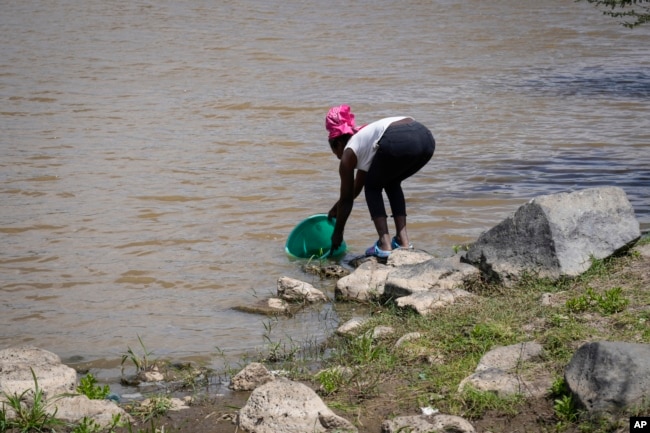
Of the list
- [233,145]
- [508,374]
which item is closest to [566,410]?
[508,374]

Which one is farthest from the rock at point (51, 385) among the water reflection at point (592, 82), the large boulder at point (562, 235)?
the water reflection at point (592, 82)

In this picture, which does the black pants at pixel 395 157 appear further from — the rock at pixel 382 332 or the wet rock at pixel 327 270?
the rock at pixel 382 332

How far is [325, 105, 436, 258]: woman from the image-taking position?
6.47 metres

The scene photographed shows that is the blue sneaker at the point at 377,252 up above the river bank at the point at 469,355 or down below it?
below

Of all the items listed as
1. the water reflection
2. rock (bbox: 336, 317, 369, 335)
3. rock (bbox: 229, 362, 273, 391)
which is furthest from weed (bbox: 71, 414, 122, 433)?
the water reflection

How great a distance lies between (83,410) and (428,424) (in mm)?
1433

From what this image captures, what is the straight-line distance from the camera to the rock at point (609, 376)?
3484 millimetres

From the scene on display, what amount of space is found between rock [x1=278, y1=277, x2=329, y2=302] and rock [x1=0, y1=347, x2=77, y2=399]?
6.00 ft

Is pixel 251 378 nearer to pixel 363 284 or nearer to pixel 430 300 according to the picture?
pixel 430 300

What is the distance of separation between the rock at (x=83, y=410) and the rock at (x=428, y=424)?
3.68 ft

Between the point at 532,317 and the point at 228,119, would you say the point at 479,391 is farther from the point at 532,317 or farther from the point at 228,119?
the point at 228,119

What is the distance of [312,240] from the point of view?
278 inches

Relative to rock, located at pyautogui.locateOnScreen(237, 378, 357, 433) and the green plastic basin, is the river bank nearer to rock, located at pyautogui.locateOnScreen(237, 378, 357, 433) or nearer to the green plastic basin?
rock, located at pyautogui.locateOnScreen(237, 378, 357, 433)

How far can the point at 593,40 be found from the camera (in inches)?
819
